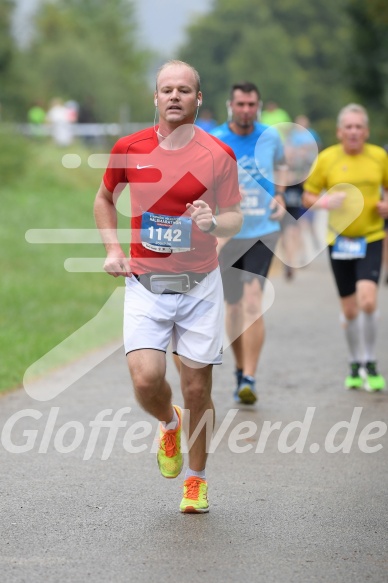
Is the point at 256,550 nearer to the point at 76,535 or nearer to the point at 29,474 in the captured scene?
the point at 76,535

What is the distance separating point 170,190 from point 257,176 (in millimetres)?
3718

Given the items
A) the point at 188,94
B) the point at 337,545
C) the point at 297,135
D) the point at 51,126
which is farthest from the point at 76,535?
the point at 51,126

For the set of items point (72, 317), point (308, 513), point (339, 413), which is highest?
point (308, 513)

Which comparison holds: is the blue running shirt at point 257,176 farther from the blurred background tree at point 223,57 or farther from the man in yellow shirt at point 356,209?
the blurred background tree at point 223,57

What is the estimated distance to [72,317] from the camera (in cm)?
1416

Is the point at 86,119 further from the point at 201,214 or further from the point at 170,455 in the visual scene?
the point at 201,214

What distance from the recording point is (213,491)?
6.90m

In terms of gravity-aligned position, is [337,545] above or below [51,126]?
above

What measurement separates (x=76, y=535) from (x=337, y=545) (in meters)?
1.18

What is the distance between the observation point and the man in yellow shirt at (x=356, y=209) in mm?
10086

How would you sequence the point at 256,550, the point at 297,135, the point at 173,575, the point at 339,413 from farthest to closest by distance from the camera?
the point at 297,135 < the point at 339,413 < the point at 256,550 < the point at 173,575

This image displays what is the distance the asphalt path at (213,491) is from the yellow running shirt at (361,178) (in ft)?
4.27

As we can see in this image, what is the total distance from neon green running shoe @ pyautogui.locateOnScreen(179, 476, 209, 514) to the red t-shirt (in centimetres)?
107

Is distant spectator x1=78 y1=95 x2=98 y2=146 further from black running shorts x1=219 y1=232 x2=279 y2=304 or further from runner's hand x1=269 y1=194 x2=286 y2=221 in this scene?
runner's hand x1=269 y1=194 x2=286 y2=221
